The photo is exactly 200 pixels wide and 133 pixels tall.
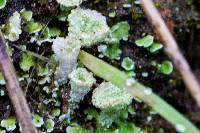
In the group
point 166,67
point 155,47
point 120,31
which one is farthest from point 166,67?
point 120,31

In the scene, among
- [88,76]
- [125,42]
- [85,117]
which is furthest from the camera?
[125,42]

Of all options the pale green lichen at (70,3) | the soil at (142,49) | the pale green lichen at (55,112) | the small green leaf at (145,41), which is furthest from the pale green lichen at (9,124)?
the small green leaf at (145,41)

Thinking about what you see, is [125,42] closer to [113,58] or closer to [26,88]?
[113,58]

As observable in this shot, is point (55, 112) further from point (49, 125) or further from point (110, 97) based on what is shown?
point (110, 97)

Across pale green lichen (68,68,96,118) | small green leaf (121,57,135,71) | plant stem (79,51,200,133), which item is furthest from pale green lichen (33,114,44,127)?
small green leaf (121,57,135,71)

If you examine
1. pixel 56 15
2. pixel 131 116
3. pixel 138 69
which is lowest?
pixel 131 116

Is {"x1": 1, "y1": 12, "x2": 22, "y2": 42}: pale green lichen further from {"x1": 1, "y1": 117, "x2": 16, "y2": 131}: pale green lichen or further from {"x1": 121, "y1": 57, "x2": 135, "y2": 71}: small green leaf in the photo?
{"x1": 121, "y1": 57, "x2": 135, "y2": 71}: small green leaf

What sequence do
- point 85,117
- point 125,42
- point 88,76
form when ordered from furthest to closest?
1. point 125,42
2. point 85,117
3. point 88,76

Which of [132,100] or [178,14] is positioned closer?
[132,100]

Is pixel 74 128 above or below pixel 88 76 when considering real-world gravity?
below

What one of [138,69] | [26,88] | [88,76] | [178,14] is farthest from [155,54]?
[26,88]
